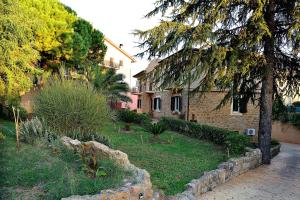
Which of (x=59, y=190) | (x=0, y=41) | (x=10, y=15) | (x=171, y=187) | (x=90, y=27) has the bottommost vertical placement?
(x=171, y=187)

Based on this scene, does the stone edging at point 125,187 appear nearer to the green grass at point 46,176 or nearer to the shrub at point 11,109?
the green grass at point 46,176

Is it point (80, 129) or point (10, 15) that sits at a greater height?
point (10, 15)

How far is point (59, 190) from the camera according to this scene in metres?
4.17

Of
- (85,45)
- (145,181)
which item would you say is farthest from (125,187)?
(85,45)

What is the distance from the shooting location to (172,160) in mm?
8445

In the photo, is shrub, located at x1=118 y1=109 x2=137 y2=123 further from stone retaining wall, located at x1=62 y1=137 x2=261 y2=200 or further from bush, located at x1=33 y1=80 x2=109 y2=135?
stone retaining wall, located at x1=62 y1=137 x2=261 y2=200

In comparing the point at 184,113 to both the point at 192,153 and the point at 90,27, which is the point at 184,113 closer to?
the point at 90,27

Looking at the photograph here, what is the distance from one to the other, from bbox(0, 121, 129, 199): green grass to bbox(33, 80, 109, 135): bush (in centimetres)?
233

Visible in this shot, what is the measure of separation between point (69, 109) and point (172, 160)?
12.0ft

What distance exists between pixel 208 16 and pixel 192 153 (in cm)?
515

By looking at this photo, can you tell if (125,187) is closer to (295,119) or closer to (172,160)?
(172,160)

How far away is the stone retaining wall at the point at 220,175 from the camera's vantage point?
5.83 m

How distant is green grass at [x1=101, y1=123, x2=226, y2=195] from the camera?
21.1 feet

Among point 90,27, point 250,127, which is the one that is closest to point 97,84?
point 90,27
